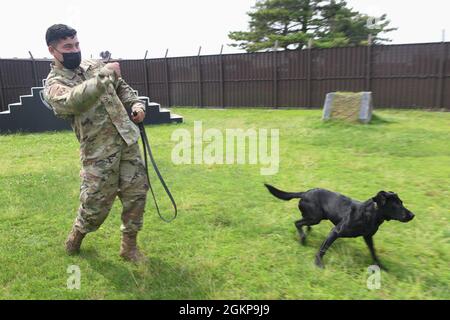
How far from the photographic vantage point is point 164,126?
12.3 metres

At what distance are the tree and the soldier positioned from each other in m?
22.3

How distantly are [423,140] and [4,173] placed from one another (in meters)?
7.94

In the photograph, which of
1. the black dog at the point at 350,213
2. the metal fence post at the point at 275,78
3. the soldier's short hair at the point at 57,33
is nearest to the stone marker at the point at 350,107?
the metal fence post at the point at 275,78

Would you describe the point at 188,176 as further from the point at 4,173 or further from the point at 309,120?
the point at 309,120

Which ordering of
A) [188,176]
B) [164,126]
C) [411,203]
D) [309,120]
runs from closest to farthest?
[411,203] → [188,176] → [309,120] → [164,126]

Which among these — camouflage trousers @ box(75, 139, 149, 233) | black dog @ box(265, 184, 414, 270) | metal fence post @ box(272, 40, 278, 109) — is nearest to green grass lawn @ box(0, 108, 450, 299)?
black dog @ box(265, 184, 414, 270)

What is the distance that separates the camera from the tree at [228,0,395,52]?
24781mm

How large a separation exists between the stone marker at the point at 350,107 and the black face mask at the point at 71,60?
8213mm

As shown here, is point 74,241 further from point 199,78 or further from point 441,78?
point 199,78

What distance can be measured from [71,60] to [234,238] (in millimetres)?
2089

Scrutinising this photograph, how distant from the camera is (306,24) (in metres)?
25.5

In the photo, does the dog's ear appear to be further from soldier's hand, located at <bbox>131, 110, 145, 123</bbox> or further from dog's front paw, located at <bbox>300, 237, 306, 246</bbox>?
soldier's hand, located at <bbox>131, 110, 145, 123</bbox>

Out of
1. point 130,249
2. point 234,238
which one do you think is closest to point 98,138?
point 130,249

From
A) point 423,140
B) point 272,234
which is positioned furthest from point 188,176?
point 423,140
